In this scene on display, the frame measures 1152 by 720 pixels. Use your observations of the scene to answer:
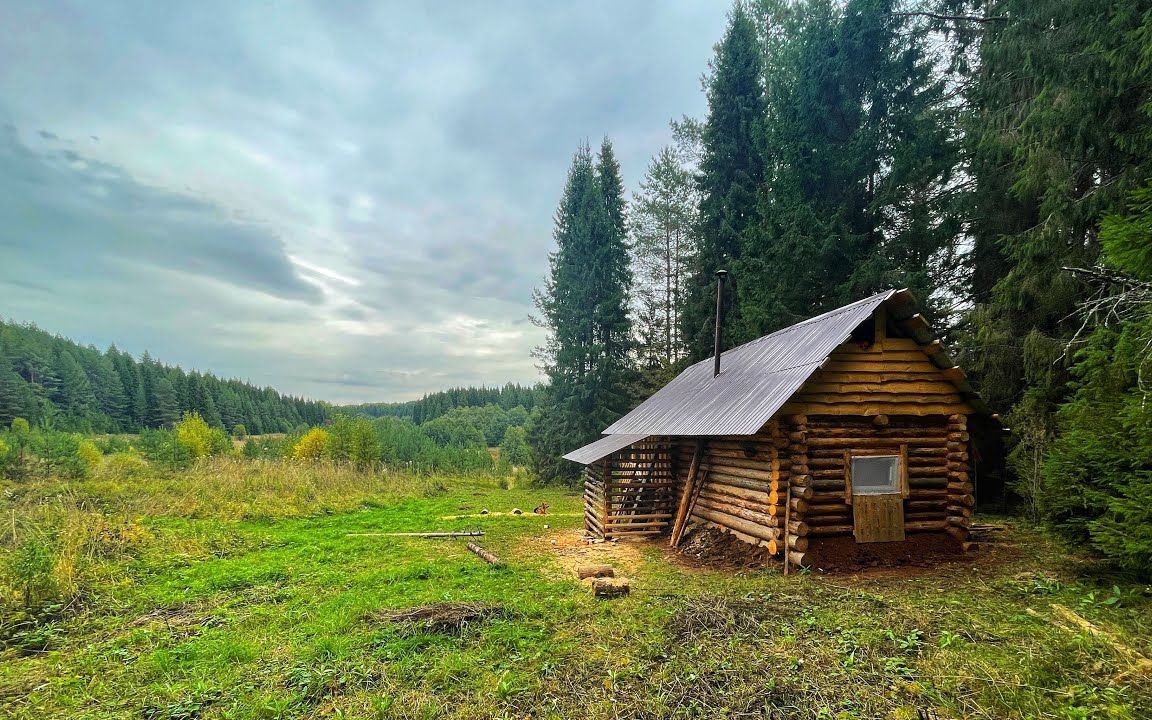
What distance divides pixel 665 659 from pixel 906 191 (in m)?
17.6

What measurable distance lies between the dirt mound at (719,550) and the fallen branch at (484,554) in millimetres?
3969

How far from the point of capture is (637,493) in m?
13.0

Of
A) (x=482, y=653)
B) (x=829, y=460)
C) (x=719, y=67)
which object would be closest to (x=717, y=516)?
(x=829, y=460)

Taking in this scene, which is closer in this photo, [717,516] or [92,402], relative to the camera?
[717,516]

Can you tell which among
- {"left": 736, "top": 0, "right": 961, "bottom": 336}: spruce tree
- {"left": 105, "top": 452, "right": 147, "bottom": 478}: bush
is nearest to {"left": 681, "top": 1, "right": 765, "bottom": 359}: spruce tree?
{"left": 736, "top": 0, "right": 961, "bottom": 336}: spruce tree

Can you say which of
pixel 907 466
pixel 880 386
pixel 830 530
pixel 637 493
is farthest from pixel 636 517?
pixel 880 386

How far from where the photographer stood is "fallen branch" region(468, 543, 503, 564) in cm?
990

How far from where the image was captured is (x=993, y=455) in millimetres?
14062

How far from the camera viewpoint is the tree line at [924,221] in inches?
270

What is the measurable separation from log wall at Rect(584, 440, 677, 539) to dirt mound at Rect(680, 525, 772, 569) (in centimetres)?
147

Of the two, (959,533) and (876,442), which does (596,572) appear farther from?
(959,533)

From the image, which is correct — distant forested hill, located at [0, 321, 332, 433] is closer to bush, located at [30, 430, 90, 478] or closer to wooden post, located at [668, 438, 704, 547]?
bush, located at [30, 430, 90, 478]

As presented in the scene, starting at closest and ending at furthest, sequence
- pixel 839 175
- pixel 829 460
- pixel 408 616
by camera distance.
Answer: pixel 408 616 → pixel 829 460 → pixel 839 175

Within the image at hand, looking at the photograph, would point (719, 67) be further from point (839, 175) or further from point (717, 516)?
point (717, 516)
